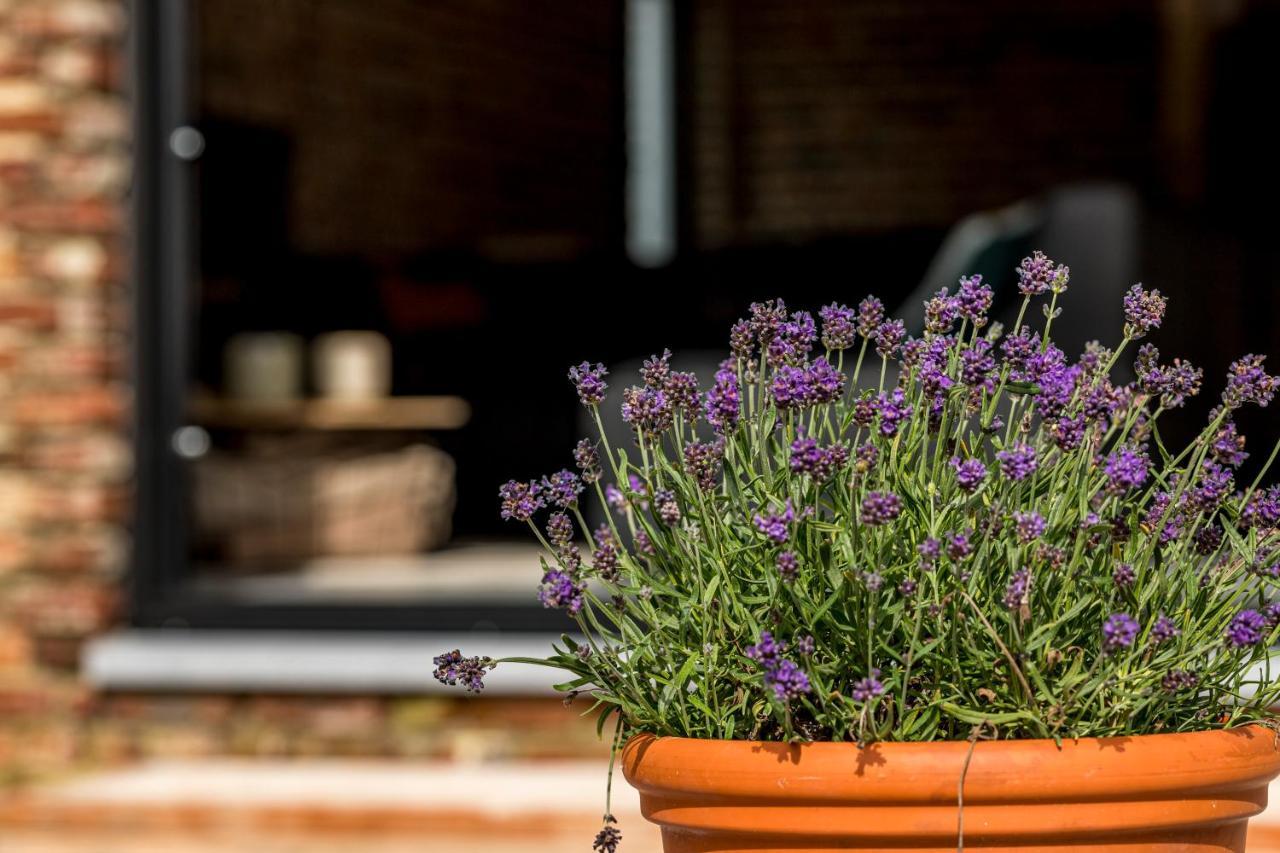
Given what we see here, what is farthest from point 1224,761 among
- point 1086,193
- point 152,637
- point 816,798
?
point 152,637

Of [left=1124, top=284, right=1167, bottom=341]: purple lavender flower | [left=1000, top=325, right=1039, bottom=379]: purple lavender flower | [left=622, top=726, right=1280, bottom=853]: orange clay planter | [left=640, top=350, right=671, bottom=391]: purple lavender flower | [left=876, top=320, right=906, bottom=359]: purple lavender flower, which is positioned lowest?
[left=622, top=726, right=1280, bottom=853]: orange clay planter

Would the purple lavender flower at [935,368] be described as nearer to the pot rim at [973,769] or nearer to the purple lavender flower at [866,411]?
the purple lavender flower at [866,411]

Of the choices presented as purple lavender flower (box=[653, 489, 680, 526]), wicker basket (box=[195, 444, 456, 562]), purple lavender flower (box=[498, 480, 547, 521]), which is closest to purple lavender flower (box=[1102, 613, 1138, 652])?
purple lavender flower (box=[653, 489, 680, 526])

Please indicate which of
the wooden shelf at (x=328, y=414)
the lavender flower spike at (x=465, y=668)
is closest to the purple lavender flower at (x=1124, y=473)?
the lavender flower spike at (x=465, y=668)

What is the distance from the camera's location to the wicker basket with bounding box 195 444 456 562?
6555 millimetres

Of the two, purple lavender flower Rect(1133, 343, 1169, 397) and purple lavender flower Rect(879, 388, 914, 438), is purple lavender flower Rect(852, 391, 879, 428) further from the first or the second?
purple lavender flower Rect(1133, 343, 1169, 397)

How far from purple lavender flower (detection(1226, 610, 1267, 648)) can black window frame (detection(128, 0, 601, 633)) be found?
3.24 m

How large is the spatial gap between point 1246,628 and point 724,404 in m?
0.36

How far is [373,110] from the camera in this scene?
27.5 feet

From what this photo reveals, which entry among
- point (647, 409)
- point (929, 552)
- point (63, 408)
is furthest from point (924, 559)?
point (63, 408)

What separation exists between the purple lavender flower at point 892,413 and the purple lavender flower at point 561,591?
0.24m

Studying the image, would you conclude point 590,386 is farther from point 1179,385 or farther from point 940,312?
point 1179,385

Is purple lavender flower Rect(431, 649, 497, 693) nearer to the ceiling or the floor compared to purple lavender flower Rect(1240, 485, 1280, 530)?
nearer to the floor

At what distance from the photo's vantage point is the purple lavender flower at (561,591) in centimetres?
132
